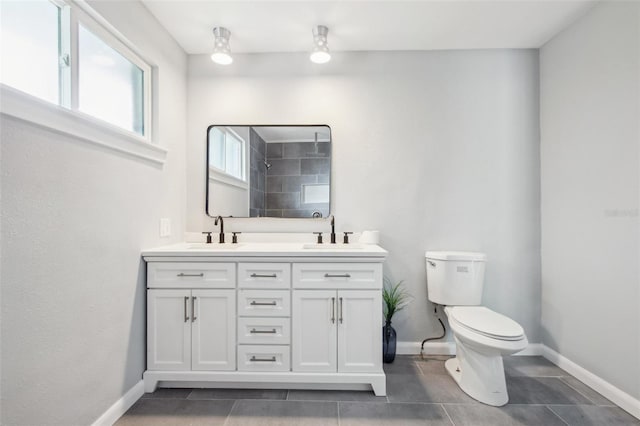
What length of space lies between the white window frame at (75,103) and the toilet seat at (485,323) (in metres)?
2.22

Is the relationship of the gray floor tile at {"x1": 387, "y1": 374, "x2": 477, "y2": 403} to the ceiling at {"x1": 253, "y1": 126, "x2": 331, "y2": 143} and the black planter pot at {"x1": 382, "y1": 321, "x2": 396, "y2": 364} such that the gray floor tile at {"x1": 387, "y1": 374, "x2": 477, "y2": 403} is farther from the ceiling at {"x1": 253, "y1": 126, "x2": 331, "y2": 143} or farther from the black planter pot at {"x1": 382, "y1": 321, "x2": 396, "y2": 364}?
the ceiling at {"x1": 253, "y1": 126, "x2": 331, "y2": 143}

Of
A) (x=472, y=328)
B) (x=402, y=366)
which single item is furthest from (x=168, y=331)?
(x=472, y=328)

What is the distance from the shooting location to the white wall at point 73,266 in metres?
1.05

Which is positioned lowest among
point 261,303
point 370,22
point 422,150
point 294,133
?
point 261,303

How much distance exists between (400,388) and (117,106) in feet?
7.99

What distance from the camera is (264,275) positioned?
177 cm

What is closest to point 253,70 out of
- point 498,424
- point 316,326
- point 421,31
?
point 421,31

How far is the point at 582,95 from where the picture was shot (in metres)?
1.92

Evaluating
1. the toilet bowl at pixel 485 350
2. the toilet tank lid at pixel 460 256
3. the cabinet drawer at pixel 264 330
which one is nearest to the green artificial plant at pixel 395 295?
the toilet tank lid at pixel 460 256

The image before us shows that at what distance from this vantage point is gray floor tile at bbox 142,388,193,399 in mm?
1723

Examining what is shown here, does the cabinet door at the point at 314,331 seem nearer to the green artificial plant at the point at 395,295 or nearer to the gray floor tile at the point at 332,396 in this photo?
the gray floor tile at the point at 332,396

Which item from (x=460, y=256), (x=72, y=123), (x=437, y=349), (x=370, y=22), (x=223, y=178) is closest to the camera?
(x=72, y=123)

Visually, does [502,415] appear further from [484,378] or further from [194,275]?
[194,275]

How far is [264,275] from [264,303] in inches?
6.8
